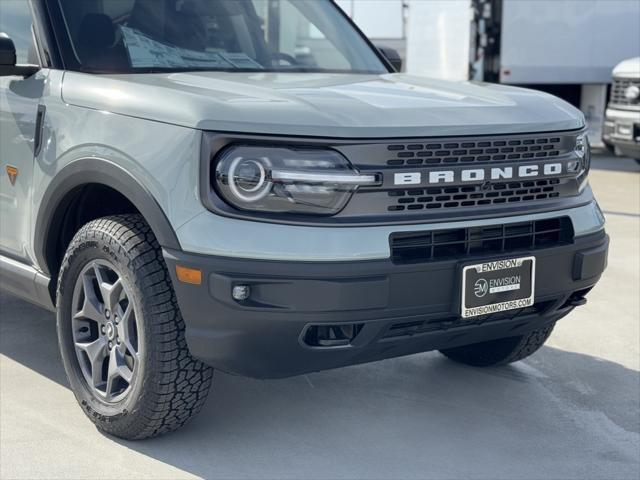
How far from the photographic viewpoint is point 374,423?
3906mm

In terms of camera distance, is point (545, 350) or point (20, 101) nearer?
point (20, 101)

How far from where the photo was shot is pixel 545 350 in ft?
15.9

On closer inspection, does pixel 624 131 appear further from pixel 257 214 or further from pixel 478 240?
pixel 257 214

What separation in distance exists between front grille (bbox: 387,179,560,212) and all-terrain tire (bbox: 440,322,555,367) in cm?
79

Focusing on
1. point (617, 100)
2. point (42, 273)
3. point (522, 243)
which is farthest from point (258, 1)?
point (617, 100)

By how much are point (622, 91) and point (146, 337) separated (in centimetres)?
901

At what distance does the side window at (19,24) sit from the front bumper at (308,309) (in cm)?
145

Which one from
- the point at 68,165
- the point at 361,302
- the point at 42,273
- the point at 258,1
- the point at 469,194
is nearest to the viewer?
the point at 361,302

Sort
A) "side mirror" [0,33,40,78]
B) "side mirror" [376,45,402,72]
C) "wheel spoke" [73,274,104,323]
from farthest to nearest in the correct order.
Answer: "side mirror" [376,45,402,72]
"side mirror" [0,33,40,78]
"wheel spoke" [73,274,104,323]

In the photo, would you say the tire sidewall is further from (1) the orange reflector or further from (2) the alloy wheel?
(1) the orange reflector

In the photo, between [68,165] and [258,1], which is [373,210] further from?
[258,1]

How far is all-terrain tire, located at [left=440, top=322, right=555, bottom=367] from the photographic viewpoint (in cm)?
432

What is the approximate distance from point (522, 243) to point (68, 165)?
163 cm

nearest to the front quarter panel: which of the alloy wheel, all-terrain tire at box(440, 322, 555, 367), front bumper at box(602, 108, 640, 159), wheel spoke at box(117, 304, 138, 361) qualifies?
the alloy wheel
